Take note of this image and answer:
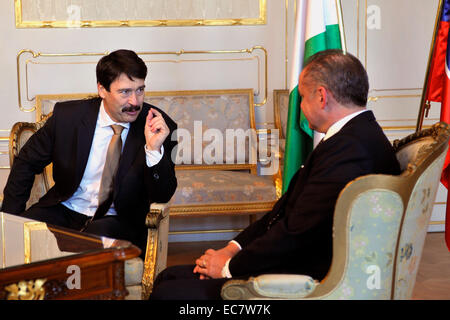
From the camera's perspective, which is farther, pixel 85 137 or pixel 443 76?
pixel 443 76

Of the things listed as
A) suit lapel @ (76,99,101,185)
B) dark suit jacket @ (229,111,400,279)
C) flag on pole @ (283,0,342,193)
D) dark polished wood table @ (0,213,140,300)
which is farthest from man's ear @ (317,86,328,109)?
flag on pole @ (283,0,342,193)

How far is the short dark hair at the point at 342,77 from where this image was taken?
2.16 metres

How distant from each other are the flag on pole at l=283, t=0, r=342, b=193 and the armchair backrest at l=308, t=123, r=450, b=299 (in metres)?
1.88

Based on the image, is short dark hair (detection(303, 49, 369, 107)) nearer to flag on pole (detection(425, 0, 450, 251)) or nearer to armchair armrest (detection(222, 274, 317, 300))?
armchair armrest (detection(222, 274, 317, 300))

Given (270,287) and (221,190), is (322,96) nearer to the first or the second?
(270,287)

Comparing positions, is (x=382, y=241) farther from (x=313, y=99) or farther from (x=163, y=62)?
(x=163, y=62)

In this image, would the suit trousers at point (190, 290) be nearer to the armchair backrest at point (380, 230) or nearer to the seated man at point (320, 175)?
the seated man at point (320, 175)

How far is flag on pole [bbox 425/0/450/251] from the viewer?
12.8ft

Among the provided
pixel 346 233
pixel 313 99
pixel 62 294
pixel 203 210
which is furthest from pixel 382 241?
pixel 203 210

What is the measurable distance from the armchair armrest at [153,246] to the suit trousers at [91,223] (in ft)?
0.48

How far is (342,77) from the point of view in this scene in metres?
2.16

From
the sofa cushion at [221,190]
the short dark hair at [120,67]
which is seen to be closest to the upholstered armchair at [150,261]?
the short dark hair at [120,67]

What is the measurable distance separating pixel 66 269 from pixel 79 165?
1.26 m

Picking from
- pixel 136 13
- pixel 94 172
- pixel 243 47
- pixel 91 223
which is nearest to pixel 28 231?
pixel 91 223
